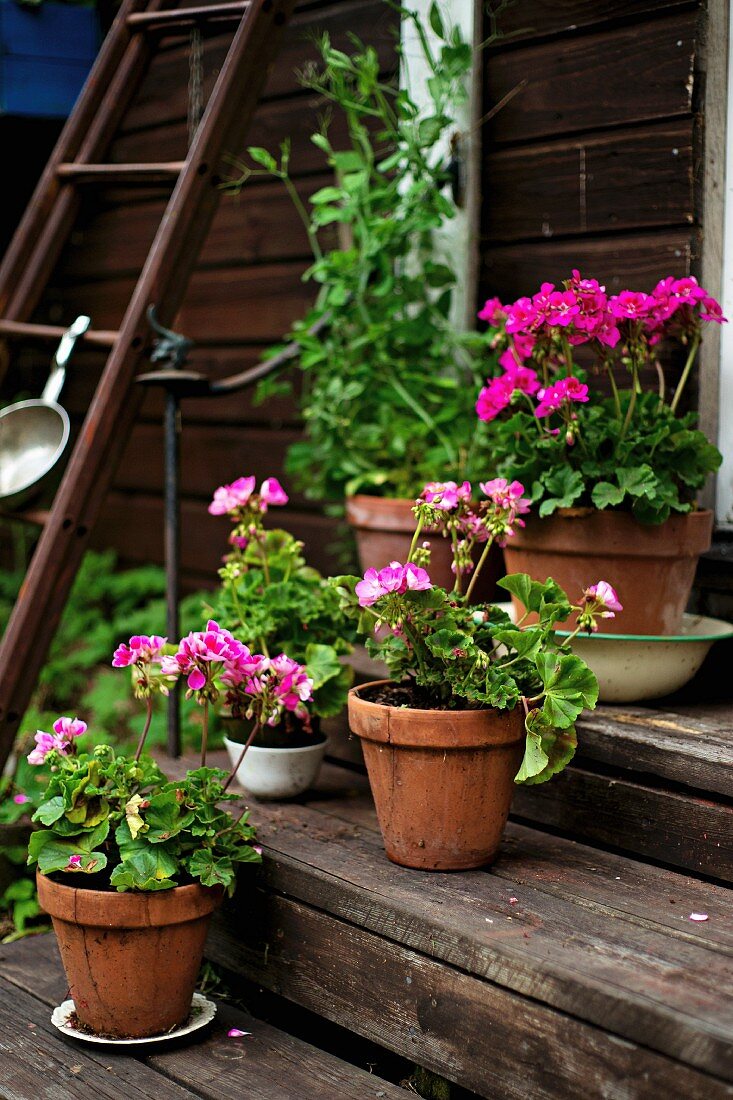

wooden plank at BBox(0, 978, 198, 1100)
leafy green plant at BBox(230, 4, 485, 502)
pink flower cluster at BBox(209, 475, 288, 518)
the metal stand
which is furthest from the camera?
leafy green plant at BBox(230, 4, 485, 502)

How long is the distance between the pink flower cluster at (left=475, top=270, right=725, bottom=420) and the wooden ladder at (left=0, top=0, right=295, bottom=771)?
85 centimetres

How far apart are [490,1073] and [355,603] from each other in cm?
78

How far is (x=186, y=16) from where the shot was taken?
9.68 feet

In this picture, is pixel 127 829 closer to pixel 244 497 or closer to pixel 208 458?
pixel 244 497

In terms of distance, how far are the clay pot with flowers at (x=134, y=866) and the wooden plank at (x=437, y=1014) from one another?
16cm

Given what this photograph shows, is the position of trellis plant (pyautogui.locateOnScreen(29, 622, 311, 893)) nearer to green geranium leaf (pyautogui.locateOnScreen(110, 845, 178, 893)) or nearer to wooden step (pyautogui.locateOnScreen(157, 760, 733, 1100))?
green geranium leaf (pyautogui.locateOnScreen(110, 845, 178, 893))

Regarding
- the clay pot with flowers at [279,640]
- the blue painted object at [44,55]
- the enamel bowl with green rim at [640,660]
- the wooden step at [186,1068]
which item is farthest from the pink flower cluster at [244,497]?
the blue painted object at [44,55]

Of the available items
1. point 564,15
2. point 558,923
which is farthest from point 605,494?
point 564,15

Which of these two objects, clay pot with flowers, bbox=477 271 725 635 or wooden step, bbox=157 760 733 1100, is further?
clay pot with flowers, bbox=477 271 725 635

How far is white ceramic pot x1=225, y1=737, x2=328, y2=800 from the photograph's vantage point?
7.37 feet

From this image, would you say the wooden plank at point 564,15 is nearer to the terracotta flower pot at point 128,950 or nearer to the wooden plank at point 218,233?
the wooden plank at point 218,233

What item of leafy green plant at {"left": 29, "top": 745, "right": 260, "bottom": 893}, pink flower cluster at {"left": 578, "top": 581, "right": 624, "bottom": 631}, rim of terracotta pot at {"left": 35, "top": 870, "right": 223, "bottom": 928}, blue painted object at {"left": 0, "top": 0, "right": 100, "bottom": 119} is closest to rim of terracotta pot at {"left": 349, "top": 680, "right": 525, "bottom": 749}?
pink flower cluster at {"left": 578, "top": 581, "right": 624, "bottom": 631}

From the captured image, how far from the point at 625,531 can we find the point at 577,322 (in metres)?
0.40

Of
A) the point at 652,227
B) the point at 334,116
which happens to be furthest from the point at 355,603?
the point at 334,116
